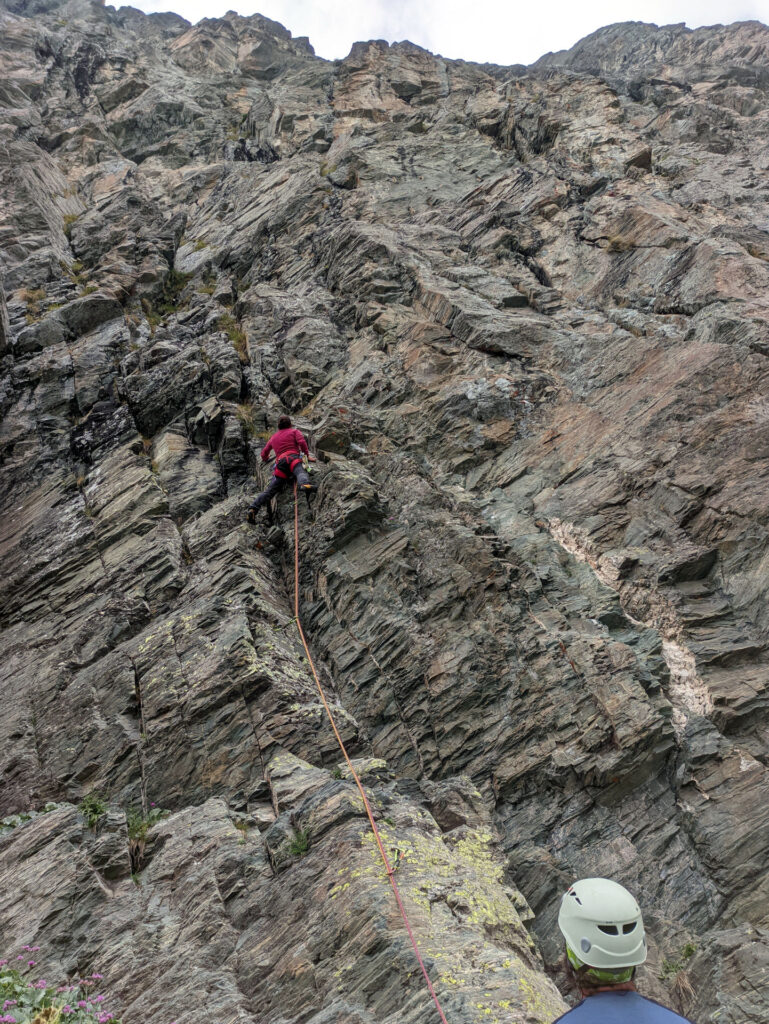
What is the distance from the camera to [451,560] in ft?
40.8

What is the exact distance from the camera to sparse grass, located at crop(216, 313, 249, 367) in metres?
19.1

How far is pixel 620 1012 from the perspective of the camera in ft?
9.20

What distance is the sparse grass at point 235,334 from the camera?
1912 centimetres

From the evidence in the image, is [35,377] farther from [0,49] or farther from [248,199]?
[0,49]

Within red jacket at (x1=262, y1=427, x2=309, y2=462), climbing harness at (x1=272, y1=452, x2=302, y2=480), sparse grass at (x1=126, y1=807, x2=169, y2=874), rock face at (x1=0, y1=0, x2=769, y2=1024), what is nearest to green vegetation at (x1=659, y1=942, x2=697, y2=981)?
rock face at (x1=0, y1=0, x2=769, y2=1024)

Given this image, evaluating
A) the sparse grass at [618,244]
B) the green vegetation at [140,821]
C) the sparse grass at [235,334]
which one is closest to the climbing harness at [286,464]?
the sparse grass at [235,334]

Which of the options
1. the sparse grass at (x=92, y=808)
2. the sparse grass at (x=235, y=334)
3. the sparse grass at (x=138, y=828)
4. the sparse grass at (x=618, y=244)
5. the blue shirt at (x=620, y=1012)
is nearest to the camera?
the blue shirt at (x=620, y=1012)

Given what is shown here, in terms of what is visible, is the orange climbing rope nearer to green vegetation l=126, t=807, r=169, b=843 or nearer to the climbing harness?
the climbing harness

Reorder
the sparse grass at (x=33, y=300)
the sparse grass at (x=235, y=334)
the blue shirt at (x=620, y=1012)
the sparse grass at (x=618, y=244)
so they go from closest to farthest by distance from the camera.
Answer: the blue shirt at (x=620, y=1012)
the sparse grass at (x=618, y=244)
the sparse grass at (x=235, y=334)
the sparse grass at (x=33, y=300)

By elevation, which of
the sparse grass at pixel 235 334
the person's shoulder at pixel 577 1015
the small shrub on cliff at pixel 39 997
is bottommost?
the small shrub on cliff at pixel 39 997

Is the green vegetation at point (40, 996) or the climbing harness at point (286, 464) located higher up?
the climbing harness at point (286, 464)

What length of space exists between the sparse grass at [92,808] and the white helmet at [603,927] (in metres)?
7.94

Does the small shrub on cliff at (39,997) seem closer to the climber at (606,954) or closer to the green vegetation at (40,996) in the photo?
the green vegetation at (40,996)

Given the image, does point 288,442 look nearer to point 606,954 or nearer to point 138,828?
point 138,828
